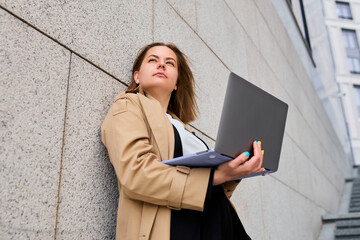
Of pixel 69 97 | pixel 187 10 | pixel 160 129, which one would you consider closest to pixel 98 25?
pixel 69 97

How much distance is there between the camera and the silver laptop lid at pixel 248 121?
1.62 m

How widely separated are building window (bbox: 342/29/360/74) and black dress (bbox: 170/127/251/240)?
25.6 m

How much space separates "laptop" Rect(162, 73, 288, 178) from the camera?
159 cm

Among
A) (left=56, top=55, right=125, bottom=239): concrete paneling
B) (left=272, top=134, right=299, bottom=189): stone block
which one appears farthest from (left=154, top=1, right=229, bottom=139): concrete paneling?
(left=272, top=134, right=299, bottom=189): stone block

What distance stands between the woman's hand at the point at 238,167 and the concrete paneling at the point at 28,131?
715 mm

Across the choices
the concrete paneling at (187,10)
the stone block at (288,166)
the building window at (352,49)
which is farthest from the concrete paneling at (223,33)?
the building window at (352,49)

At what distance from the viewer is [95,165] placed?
1.92m

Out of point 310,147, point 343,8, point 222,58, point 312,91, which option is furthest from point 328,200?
point 343,8

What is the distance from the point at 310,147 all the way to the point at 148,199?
7.50 m

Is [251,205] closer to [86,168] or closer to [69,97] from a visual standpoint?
[86,168]

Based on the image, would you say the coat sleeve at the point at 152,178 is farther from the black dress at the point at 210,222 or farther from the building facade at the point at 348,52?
the building facade at the point at 348,52

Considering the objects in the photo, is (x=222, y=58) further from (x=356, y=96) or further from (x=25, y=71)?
(x=356, y=96)

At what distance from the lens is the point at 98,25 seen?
217 cm

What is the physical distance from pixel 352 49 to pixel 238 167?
26661 mm
